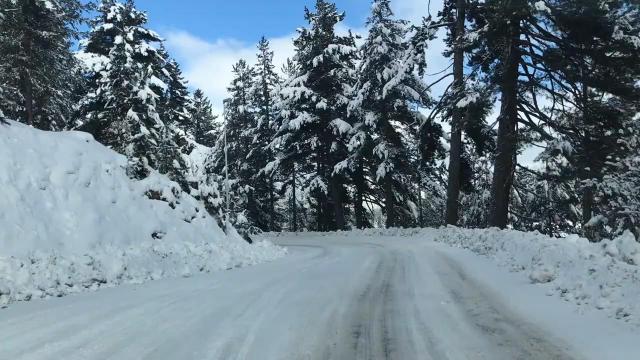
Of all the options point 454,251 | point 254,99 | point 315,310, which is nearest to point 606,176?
point 454,251

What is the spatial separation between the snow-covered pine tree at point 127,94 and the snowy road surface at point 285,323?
814 cm

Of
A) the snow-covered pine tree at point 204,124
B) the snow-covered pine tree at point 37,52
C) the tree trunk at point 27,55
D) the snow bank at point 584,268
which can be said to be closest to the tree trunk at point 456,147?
the snow bank at point 584,268

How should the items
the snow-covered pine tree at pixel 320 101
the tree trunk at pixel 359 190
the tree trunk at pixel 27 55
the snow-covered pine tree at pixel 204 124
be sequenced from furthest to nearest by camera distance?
1. the snow-covered pine tree at pixel 204 124
2. the tree trunk at pixel 359 190
3. the snow-covered pine tree at pixel 320 101
4. the tree trunk at pixel 27 55

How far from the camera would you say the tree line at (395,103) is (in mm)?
16281

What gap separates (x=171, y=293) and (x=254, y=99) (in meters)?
37.4

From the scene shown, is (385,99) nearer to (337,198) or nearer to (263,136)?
(337,198)

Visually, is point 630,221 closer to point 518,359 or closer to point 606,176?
point 606,176

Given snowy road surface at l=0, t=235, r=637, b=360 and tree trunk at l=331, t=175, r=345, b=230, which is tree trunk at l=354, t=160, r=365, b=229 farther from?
snowy road surface at l=0, t=235, r=637, b=360

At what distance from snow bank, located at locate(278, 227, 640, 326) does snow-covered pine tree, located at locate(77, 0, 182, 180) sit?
10.5m

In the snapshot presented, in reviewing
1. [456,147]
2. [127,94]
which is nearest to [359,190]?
[456,147]

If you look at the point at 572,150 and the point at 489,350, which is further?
the point at 572,150

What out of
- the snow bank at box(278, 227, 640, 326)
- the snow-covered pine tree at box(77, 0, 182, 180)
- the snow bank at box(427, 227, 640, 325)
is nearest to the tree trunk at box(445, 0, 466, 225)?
the snow bank at box(278, 227, 640, 326)

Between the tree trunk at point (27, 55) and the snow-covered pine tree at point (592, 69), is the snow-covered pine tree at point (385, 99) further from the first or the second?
the tree trunk at point (27, 55)

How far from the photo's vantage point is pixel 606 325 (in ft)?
19.2
